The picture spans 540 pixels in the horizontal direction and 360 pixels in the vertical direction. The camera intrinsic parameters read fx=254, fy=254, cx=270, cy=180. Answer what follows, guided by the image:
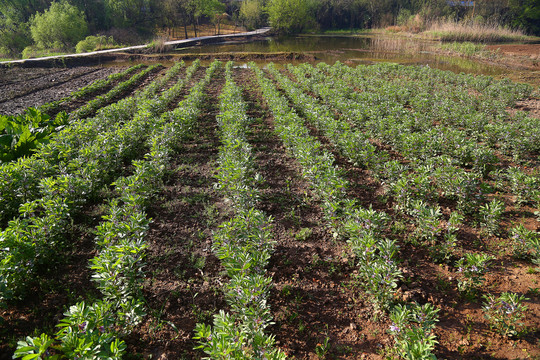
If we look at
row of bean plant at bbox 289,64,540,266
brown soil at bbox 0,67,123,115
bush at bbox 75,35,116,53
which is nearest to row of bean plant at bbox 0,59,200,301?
row of bean plant at bbox 289,64,540,266

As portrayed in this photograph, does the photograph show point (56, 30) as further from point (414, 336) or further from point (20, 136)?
point (414, 336)

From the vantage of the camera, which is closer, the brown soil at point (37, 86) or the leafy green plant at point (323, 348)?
the leafy green plant at point (323, 348)

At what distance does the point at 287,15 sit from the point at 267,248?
71436 millimetres

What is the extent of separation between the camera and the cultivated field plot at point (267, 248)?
3.28m

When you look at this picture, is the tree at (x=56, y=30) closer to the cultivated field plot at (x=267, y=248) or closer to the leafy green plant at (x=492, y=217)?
the cultivated field plot at (x=267, y=248)

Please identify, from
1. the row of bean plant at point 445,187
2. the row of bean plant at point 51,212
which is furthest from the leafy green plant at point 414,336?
the row of bean plant at point 51,212

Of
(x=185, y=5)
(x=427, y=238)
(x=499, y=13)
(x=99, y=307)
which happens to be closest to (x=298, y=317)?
(x=99, y=307)

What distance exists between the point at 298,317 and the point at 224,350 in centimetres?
158

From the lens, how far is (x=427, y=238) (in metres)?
4.89

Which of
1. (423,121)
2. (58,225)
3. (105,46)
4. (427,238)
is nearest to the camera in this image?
(58,225)

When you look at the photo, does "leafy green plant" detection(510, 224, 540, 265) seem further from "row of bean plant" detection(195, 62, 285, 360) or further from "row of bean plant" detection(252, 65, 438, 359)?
"row of bean plant" detection(195, 62, 285, 360)

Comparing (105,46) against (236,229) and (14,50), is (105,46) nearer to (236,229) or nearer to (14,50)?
(14,50)

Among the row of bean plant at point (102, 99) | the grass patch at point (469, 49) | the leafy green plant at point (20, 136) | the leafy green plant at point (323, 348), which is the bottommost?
the leafy green plant at point (323, 348)

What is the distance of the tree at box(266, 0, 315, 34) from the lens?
200 ft
